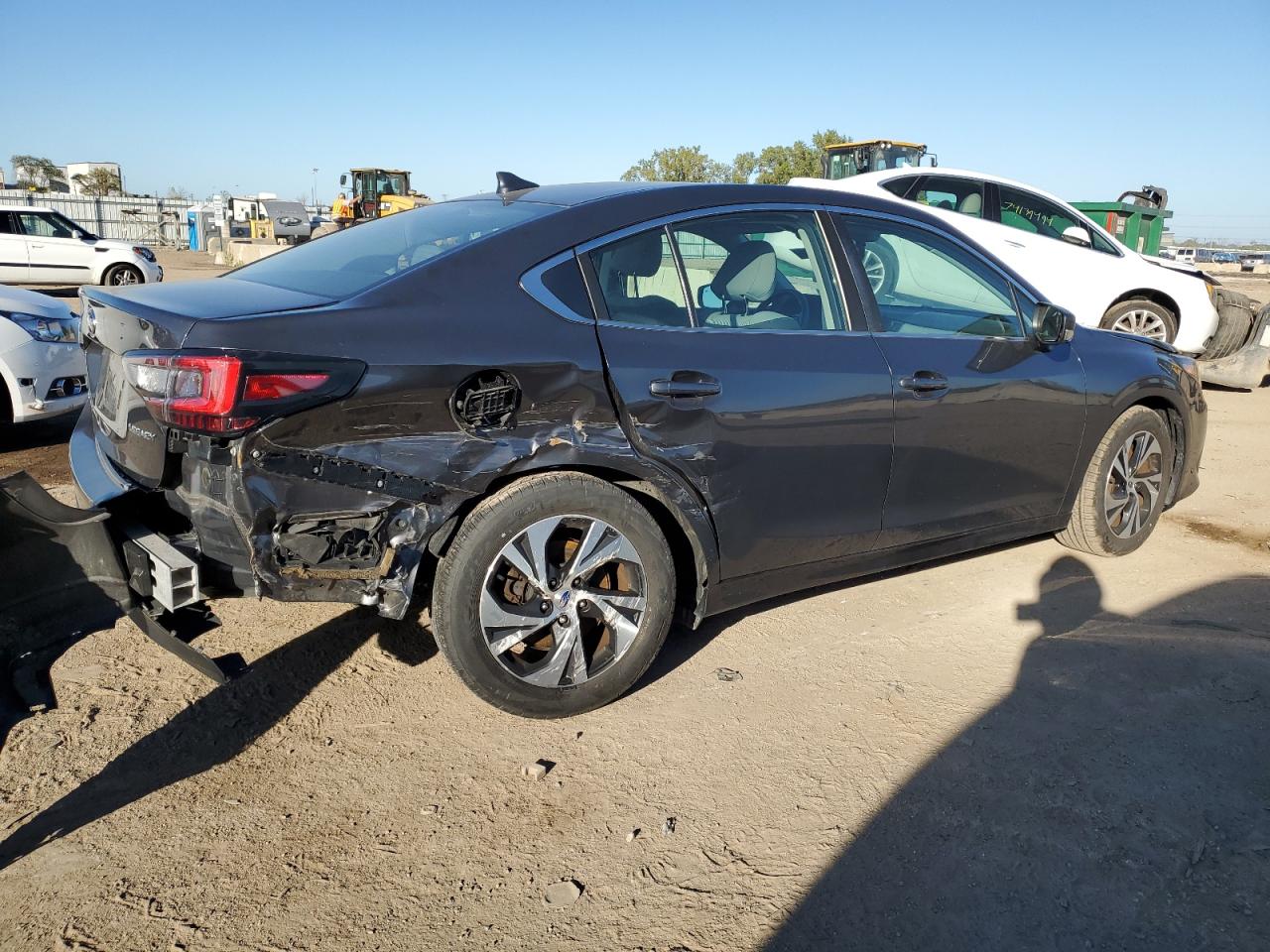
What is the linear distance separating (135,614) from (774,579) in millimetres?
2095

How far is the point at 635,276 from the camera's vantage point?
10.9 ft

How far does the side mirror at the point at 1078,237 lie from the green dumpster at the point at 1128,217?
431 cm

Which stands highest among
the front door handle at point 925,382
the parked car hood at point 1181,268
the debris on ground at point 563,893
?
the parked car hood at point 1181,268

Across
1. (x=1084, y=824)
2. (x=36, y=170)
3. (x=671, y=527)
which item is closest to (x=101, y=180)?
(x=36, y=170)

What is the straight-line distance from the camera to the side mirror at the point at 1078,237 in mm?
9336

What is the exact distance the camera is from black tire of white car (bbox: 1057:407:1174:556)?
4598 mm

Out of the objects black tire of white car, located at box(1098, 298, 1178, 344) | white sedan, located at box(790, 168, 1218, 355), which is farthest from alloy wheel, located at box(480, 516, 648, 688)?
black tire of white car, located at box(1098, 298, 1178, 344)

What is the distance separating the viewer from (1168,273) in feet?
31.7

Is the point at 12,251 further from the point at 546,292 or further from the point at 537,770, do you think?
the point at 537,770

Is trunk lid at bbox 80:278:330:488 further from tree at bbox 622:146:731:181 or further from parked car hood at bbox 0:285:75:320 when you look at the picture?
tree at bbox 622:146:731:181

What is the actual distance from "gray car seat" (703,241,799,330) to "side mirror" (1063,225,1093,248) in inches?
272

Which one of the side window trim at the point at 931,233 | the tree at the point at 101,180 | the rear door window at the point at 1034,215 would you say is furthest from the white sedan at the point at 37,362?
the tree at the point at 101,180

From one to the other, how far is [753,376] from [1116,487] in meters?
2.41

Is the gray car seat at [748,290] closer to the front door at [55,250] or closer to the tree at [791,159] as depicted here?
the front door at [55,250]
